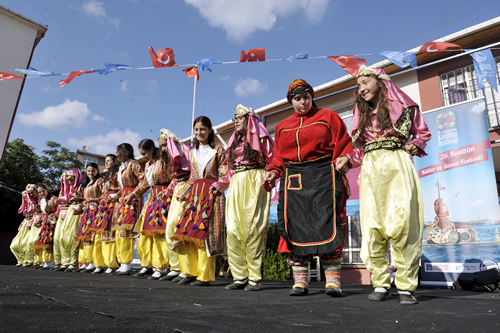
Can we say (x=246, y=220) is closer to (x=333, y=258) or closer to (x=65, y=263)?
(x=333, y=258)

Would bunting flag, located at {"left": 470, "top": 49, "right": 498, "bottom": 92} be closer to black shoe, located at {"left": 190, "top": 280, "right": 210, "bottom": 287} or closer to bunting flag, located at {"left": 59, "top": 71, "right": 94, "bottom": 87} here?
black shoe, located at {"left": 190, "top": 280, "right": 210, "bottom": 287}

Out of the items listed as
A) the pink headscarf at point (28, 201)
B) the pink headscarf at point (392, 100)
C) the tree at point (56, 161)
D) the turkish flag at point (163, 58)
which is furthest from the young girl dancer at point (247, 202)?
the tree at point (56, 161)

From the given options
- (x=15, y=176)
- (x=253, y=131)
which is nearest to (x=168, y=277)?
(x=253, y=131)

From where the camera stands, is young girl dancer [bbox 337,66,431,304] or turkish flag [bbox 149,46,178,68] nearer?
young girl dancer [bbox 337,66,431,304]

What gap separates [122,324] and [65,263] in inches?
251

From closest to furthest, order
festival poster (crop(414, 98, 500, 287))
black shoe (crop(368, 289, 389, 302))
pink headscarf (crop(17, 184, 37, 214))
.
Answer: black shoe (crop(368, 289, 389, 302))
festival poster (crop(414, 98, 500, 287))
pink headscarf (crop(17, 184, 37, 214))

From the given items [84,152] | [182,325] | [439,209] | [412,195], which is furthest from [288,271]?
[84,152]

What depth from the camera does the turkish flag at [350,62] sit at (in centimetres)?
505

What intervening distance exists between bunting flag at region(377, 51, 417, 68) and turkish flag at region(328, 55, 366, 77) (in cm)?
51

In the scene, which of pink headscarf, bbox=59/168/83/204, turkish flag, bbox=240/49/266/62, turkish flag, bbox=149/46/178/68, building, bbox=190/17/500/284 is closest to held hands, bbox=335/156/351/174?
building, bbox=190/17/500/284

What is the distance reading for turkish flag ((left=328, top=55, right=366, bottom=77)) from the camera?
199 inches

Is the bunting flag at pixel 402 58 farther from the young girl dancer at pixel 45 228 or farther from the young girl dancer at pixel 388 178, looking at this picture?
the young girl dancer at pixel 45 228

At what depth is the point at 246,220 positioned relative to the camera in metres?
3.56

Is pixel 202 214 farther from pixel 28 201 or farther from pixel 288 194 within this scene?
pixel 28 201
